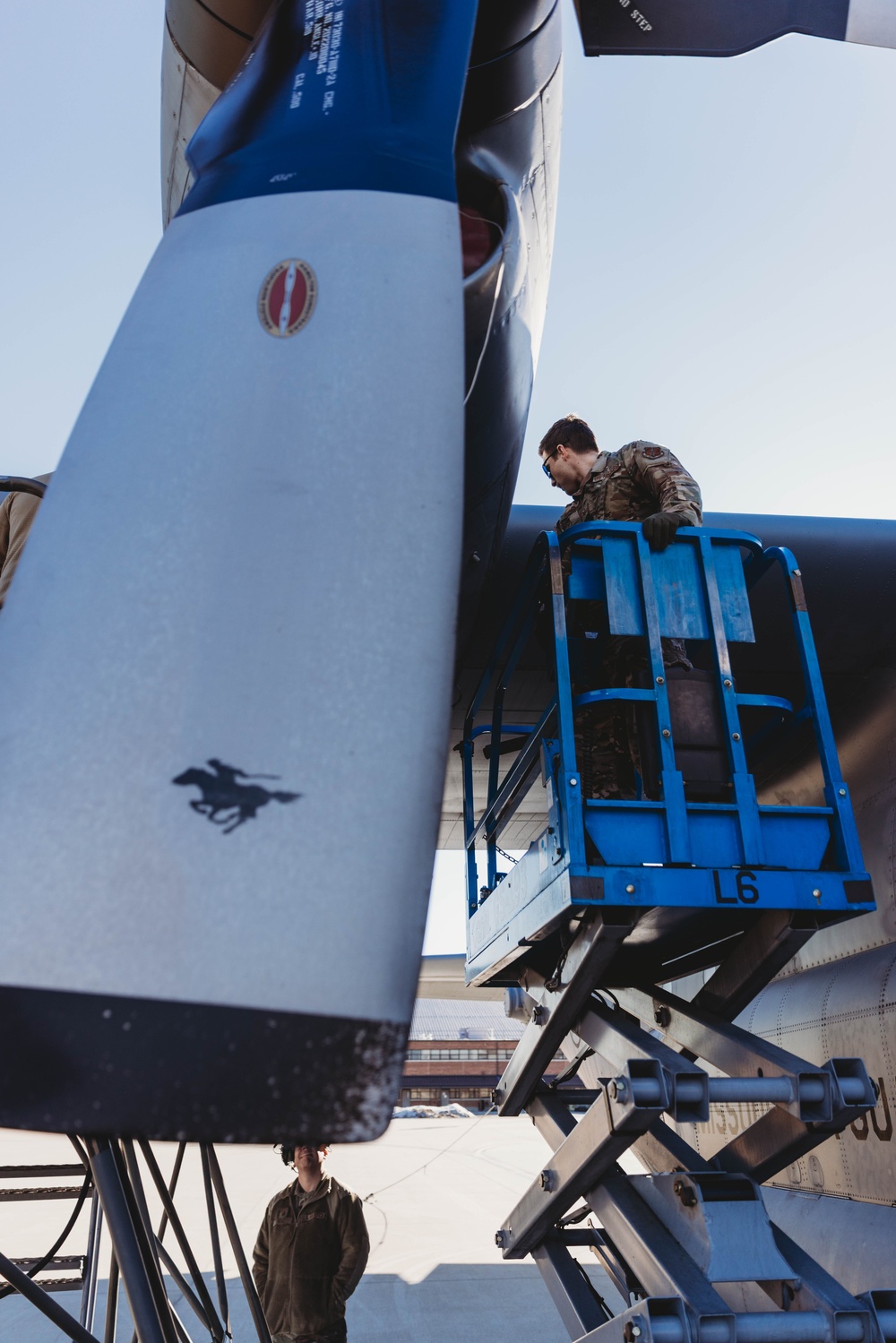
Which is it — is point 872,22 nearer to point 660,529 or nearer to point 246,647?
point 660,529

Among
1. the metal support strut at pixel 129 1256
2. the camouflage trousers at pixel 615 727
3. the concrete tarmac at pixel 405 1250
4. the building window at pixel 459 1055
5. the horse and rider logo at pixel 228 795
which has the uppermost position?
the building window at pixel 459 1055

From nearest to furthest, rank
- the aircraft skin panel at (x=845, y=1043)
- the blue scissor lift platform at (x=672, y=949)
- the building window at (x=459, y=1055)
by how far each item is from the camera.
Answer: the blue scissor lift platform at (x=672, y=949) < the aircraft skin panel at (x=845, y=1043) < the building window at (x=459, y=1055)

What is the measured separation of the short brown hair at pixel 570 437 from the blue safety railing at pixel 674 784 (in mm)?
714

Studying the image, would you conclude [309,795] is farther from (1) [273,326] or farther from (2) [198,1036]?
(1) [273,326]

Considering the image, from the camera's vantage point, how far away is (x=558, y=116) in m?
2.72

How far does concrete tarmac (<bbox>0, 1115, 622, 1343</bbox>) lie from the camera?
555cm

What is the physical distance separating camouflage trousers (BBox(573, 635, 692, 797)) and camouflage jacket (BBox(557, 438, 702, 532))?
513 millimetres

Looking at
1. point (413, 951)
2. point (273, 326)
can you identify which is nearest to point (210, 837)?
point (413, 951)

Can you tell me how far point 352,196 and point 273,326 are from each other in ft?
0.95

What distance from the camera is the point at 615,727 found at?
139 inches

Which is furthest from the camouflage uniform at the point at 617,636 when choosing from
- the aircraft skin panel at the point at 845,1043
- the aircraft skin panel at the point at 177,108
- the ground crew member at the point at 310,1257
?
the ground crew member at the point at 310,1257

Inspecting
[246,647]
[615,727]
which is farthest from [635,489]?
[246,647]

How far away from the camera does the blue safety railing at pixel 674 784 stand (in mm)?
2723

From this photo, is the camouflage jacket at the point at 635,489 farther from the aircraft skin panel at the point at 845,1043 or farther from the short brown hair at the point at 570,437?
the aircraft skin panel at the point at 845,1043
